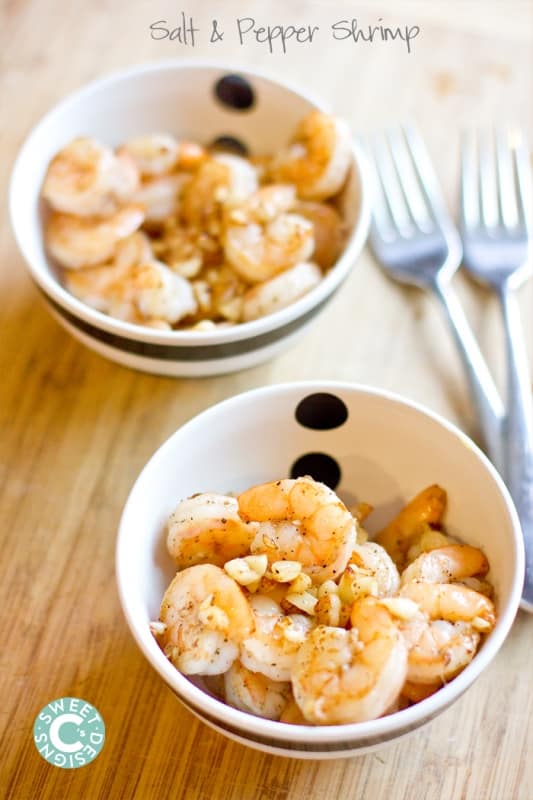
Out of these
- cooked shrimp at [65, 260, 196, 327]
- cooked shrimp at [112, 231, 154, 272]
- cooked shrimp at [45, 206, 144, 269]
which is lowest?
cooked shrimp at [65, 260, 196, 327]

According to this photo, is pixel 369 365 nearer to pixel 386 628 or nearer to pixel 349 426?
pixel 349 426

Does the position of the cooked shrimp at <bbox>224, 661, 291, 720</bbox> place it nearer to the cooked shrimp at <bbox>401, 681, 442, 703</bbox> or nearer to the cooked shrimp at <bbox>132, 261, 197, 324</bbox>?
the cooked shrimp at <bbox>401, 681, 442, 703</bbox>

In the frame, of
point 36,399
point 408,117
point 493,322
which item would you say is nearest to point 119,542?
point 36,399

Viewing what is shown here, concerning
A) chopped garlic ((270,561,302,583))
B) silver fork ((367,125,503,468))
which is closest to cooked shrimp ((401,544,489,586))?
chopped garlic ((270,561,302,583))

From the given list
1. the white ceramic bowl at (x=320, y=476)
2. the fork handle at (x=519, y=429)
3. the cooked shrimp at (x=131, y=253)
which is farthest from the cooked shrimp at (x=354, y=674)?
the cooked shrimp at (x=131, y=253)

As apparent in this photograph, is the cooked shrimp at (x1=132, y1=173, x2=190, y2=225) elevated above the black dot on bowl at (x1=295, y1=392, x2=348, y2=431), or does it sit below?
above

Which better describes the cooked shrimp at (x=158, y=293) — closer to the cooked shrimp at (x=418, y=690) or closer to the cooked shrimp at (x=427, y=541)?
the cooked shrimp at (x=427, y=541)
